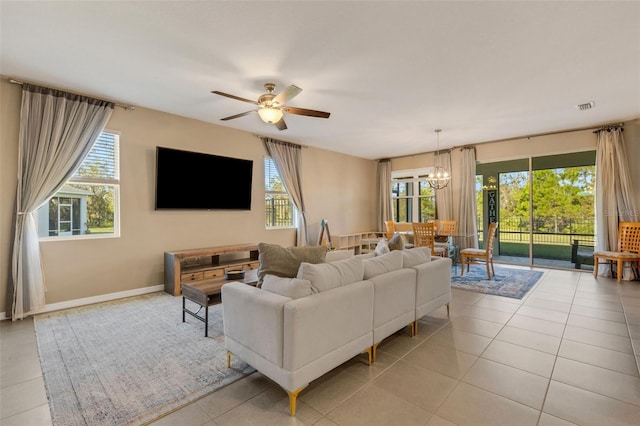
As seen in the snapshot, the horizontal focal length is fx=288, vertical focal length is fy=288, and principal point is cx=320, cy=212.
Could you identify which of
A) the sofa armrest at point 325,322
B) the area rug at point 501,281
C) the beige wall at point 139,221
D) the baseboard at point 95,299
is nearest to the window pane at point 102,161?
the beige wall at point 139,221

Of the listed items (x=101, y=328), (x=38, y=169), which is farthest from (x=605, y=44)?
(x=38, y=169)

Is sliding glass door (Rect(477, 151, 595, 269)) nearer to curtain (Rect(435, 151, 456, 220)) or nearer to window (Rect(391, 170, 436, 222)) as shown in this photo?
curtain (Rect(435, 151, 456, 220))

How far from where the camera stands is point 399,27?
2.50 metres

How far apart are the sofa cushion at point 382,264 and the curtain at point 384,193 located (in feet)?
18.8

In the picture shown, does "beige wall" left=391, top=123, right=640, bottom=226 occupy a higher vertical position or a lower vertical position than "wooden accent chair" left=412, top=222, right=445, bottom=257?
higher

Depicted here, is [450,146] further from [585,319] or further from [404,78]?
[585,319]

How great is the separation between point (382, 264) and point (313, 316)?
3.52 feet

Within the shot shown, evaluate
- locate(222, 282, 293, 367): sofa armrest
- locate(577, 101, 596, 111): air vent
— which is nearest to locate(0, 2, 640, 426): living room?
locate(577, 101, 596, 111): air vent

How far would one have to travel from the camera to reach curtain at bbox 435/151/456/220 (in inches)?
289

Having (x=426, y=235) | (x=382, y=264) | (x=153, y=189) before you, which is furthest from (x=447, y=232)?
(x=153, y=189)

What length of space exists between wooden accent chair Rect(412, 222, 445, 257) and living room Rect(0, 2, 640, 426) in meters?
1.90

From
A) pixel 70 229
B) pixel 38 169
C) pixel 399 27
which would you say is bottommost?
pixel 70 229

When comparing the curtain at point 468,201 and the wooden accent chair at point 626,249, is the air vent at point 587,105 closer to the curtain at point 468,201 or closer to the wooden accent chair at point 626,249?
the wooden accent chair at point 626,249

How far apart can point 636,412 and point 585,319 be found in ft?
6.18
